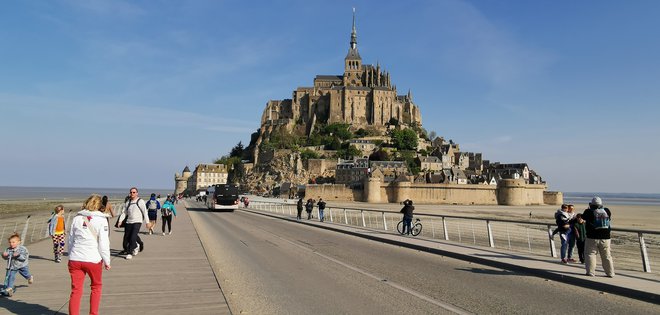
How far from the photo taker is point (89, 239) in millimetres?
5656

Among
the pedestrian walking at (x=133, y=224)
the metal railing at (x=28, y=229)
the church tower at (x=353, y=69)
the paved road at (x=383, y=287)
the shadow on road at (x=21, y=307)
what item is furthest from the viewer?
the church tower at (x=353, y=69)

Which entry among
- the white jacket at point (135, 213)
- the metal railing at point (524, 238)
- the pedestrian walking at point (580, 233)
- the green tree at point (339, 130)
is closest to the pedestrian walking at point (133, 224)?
the white jacket at point (135, 213)

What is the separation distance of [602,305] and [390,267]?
460cm

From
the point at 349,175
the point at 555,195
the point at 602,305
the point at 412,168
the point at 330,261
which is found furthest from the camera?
the point at 412,168

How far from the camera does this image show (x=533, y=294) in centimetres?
800

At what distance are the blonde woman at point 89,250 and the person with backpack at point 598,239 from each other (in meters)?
8.69

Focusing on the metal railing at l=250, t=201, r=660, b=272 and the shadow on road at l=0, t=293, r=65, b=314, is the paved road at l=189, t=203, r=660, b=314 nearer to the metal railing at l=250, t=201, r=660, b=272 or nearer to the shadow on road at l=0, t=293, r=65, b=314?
the metal railing at l=250, t=201, r=660, b=272

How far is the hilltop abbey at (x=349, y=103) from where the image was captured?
5458 inches

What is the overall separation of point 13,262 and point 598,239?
10.4 meters

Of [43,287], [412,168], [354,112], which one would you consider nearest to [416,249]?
[43,287]

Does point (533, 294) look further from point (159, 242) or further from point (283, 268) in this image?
point (159, 242)

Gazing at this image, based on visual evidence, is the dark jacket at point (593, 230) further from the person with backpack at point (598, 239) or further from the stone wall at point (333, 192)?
the stone wall at point (333, 192)

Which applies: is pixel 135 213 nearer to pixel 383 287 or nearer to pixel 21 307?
pixel 21 307

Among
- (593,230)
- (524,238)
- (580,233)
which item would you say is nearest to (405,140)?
(524,238)
